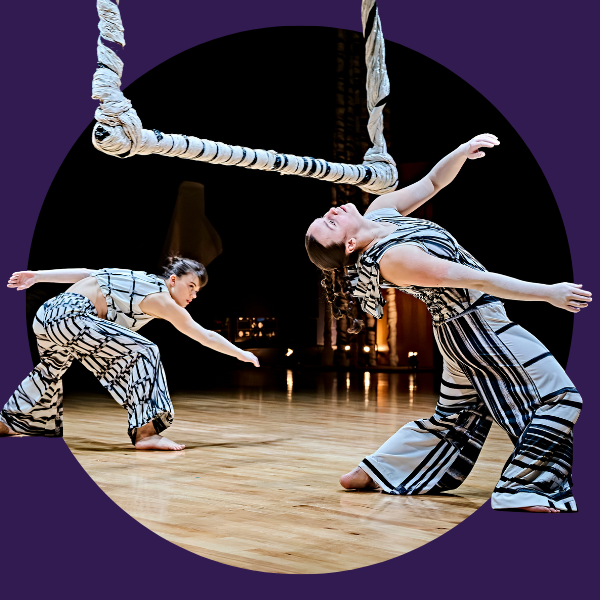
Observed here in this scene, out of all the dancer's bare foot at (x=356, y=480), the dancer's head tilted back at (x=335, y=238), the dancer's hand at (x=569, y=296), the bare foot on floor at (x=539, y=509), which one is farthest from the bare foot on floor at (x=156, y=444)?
the dancer's hand at (x=569, y=296)

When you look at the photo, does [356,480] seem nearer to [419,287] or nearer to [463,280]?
[419,287]

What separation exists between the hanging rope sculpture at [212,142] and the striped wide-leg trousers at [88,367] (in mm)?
1026

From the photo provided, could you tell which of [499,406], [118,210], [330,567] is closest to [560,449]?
[499,406]

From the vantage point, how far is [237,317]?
13.8 feet

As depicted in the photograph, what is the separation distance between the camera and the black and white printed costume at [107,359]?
12.1 feet

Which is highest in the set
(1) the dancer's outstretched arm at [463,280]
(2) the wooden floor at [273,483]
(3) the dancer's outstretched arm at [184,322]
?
(1) the dancer's outstretched arm at [463,280]

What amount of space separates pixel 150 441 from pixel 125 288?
0.70m

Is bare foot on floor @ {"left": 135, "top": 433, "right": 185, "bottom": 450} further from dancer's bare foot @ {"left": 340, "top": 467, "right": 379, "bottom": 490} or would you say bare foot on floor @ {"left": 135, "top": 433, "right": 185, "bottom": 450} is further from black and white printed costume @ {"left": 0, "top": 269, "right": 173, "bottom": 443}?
dancer's bare foot @ {"left": 340, "top": 467, "right": 379, "bottom": 490}

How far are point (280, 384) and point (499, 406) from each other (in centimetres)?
456

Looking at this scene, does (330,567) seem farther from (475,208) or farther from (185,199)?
(185,199)

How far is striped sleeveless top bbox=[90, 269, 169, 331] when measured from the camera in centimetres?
373

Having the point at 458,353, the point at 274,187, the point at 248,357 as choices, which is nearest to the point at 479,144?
the point at 458,353

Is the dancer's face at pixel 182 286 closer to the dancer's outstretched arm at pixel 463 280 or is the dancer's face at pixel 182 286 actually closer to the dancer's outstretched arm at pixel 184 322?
the dancer's outstretched arm at pixel 184 322

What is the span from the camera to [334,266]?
101 inches
